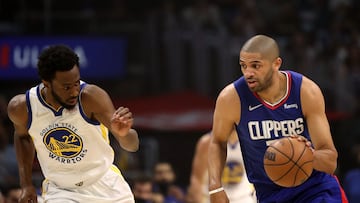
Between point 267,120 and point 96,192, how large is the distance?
1.37 metres

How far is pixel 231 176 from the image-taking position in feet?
29.9

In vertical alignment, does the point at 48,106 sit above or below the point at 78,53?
above

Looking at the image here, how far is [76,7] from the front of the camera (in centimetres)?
1480

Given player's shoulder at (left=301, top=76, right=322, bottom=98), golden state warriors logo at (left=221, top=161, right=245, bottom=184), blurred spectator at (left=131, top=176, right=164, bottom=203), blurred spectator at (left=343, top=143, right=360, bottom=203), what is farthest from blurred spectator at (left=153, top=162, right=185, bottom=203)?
player's shoulder at (left=301, top=76, right=322, bottom=98)

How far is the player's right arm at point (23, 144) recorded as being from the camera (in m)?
6.16

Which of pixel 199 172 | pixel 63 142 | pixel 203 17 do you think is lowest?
pixel 199 172

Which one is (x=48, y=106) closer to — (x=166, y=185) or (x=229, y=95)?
(x=229, y=95)

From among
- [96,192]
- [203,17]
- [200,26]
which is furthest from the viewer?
[203,17]

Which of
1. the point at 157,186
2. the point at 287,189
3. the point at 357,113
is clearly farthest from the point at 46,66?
the point at 357,113

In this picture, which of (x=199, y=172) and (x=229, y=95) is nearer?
(x=229, y=95)

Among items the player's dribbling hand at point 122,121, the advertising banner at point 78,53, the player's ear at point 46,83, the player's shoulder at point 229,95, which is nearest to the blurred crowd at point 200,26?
the advertising banner at point 78,53

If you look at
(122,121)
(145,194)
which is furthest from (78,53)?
(122,121)

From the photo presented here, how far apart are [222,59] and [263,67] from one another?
26.2ft

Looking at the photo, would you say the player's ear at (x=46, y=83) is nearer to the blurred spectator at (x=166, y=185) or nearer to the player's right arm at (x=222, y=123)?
the player's right arm at (x=222, y=123)
